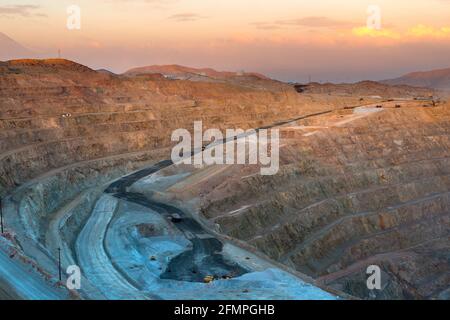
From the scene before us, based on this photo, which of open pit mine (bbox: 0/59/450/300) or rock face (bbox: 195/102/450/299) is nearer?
open pit mine (bbox: 0/59/450/300)

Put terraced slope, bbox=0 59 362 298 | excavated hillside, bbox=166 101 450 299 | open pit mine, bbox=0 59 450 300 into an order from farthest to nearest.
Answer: excavated hillside, bbox=166 101 450 299 → terraced slope, bbox=0 59 362 298 → open pit mine, bbox=0 59 450 300

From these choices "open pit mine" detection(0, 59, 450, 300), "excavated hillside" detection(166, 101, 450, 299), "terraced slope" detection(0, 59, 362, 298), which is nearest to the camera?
"open pit mine" detection(0, 59, 450, 300)

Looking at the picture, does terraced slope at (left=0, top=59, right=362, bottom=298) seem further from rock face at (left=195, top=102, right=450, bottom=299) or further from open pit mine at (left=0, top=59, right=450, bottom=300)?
rock face at (left=195, top=102, right=450, bottom=299)

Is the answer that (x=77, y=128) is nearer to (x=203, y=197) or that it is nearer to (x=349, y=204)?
(x=203, y=197)

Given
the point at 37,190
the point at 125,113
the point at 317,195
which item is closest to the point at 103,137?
the point at 125,113

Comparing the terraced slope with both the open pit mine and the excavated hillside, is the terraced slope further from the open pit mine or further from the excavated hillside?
the excavated hillside

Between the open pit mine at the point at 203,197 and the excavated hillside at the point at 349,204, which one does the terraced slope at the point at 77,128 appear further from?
the excavated hillside at the point at 349,204

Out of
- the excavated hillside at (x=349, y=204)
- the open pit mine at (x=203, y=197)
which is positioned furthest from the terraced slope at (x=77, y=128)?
the excavated hillside at (x=349, y=204)

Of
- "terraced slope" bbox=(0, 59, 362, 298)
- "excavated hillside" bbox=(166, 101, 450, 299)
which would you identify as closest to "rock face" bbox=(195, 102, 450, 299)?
"excavated hillside" bbox=(166, 101, 450, 299)

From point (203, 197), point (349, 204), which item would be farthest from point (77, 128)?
point (349, 204)
